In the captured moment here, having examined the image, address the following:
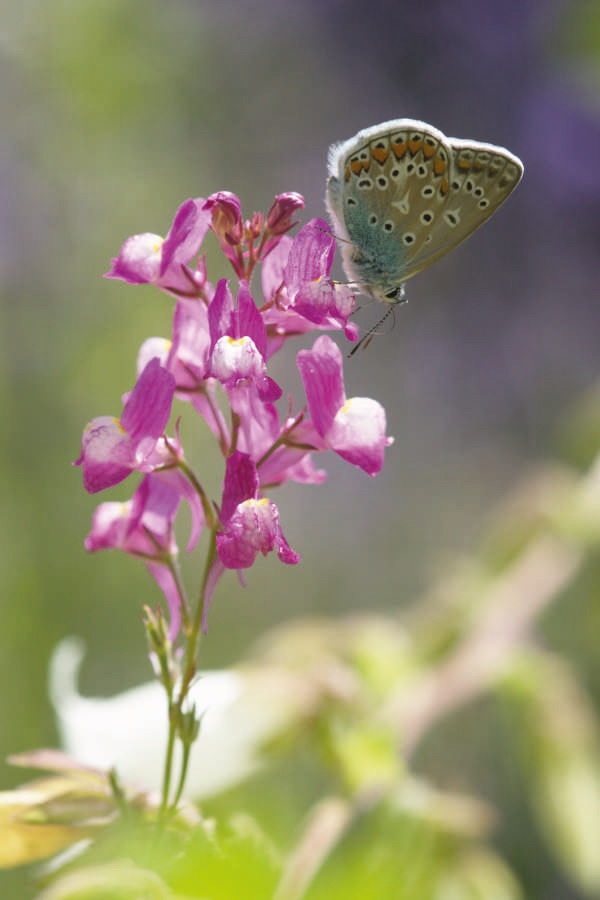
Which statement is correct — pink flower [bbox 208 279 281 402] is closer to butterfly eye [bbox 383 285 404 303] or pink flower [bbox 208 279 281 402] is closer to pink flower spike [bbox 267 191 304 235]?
pink flower spike [bbox 267 191 304 235]

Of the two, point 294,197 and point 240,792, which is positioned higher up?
point 294,197

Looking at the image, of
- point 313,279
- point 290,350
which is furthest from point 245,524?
point 290,350

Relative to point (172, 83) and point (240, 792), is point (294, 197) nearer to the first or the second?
point (240, 792)

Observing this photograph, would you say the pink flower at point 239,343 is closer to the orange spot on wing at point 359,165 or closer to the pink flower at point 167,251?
the pink flower at point 167,251

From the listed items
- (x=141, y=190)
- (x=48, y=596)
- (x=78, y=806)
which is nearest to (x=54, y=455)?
(x=48, y=596)

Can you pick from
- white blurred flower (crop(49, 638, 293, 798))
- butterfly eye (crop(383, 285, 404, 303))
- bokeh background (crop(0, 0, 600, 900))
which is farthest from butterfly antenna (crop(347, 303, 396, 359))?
bokeh background (crop(0, 0, 600, 900))

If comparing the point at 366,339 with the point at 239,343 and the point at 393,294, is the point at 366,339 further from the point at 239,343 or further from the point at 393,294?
the point at 239,343

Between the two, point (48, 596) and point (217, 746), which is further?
point (48, 596)

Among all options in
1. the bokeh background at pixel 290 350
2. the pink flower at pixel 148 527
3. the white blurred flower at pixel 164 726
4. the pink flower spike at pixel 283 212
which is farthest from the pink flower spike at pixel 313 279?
the bokeh background at pixel 290 350
